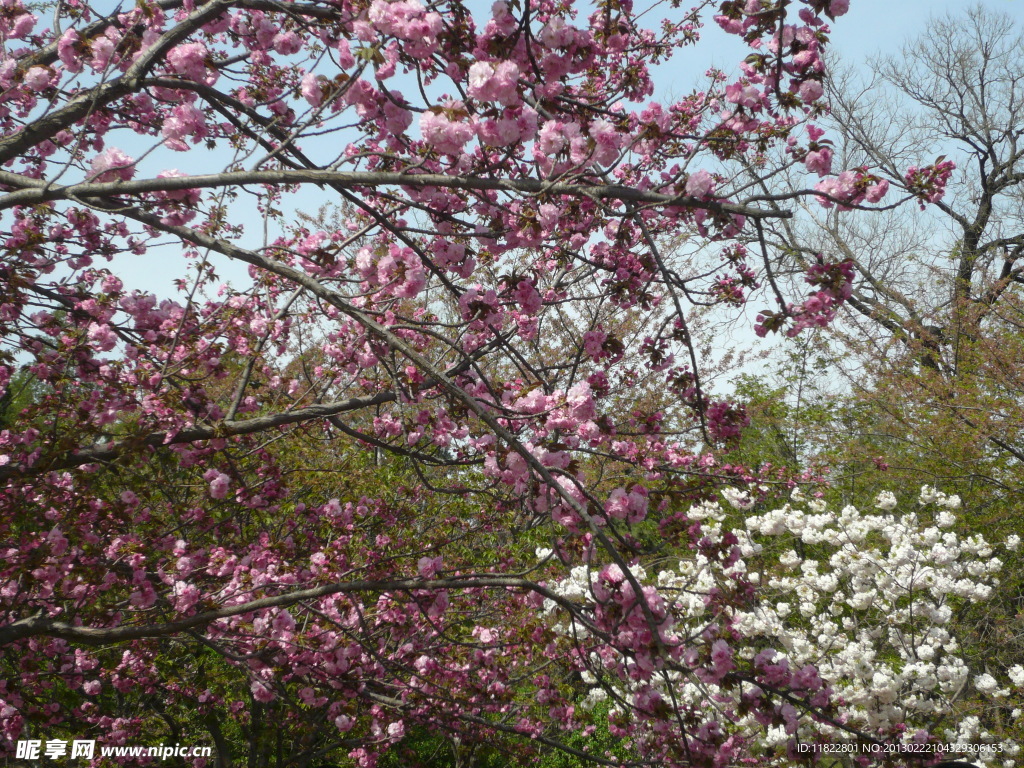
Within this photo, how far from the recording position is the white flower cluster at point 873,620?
15.5 ft

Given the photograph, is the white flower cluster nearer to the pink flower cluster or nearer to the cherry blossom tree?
the cherry blossom tree

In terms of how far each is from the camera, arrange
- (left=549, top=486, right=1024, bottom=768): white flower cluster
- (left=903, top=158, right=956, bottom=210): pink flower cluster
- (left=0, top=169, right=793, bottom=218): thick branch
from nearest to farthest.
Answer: (left=0, top=169, right=793, bottom=218): thick branch < (left=903, top=158, right=956, bottom=210): pink flower cluster < (left=549, top=486, right=1024, bottom=768): white flower cluster

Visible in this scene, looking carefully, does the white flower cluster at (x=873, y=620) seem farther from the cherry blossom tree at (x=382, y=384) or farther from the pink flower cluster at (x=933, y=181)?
the pink flower cluster at (x=933, y=181)

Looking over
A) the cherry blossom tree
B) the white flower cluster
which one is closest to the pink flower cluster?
the cherry blossom tree

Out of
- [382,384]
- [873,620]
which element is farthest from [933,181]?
[873,620]

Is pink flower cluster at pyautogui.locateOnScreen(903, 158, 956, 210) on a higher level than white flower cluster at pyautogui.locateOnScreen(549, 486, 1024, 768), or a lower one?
higher

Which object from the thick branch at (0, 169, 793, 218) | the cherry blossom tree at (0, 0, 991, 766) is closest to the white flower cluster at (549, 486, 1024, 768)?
the cherry blossom tree at (0, 0, 991, 766)

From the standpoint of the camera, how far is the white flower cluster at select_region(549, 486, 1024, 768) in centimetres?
471

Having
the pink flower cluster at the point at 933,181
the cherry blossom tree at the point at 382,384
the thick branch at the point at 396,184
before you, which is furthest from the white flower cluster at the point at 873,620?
the thick branch at the point at 396,184

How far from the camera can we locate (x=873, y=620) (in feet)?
19.9

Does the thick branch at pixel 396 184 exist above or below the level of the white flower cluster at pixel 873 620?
above

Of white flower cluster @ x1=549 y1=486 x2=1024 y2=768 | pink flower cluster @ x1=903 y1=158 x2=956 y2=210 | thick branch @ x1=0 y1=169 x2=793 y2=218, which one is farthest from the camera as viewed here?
white flower cluster @ x1=549 y1=486 x2=1024 y2=768

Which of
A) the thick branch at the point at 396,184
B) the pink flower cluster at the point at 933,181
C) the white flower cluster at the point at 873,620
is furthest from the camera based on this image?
the white flower cluster at the point at 873,620

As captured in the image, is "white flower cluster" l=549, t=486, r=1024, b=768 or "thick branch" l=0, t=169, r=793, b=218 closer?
"thick branch" l=0, t=169, r=793, b=218
